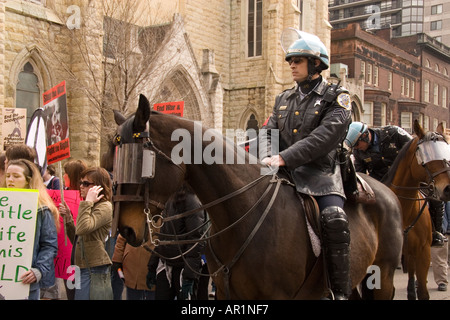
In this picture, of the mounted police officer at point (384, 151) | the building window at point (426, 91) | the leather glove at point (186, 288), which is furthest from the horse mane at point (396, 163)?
the building window at point (426, 91)

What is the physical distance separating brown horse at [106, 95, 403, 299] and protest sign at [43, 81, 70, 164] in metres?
3.16

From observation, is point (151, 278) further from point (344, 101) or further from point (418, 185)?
point (418, 185)

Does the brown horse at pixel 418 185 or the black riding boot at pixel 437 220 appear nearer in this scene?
the brown horse at pixel 418 185

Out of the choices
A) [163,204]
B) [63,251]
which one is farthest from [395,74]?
[163,204]

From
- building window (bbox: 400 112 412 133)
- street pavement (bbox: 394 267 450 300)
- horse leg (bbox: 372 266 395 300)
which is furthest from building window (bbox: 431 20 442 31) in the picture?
horse leg (bbox: 372 266 395 300)

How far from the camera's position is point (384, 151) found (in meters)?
7.34

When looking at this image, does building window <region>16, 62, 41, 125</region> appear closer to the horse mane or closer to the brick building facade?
the horse mane

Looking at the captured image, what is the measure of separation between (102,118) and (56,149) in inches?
452

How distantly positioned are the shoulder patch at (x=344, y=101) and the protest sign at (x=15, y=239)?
2.76 metres

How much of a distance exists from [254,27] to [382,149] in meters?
23.6

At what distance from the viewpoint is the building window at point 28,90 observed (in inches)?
676

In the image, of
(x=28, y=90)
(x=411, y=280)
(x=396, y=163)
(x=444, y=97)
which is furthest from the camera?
(x=444, y=97)

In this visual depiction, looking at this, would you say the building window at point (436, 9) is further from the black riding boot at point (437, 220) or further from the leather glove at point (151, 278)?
the leather glove at point (151, 278)

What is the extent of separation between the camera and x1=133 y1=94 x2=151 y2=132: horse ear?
3242mm
